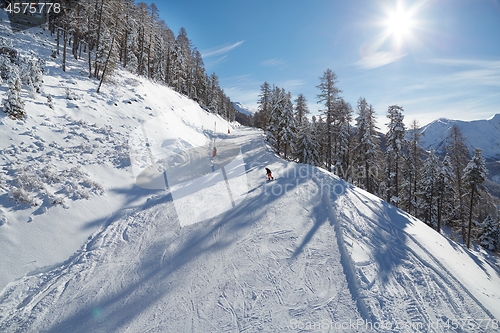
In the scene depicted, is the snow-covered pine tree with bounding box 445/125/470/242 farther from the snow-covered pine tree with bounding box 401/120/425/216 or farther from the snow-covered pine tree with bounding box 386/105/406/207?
the snow-covered pine tree with bounding box 386/105/406/207

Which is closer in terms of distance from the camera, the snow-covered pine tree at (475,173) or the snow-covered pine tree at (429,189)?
the snow-covered pine tree at (475,173)

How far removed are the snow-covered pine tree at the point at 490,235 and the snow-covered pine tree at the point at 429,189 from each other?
22.6 ft

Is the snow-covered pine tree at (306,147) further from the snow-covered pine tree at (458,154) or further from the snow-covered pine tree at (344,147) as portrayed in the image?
the snow-covered pine tree at (458,154)

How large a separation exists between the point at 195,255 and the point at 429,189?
2945 centimetres

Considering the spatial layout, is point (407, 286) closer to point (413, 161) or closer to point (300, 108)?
point (413, 161)

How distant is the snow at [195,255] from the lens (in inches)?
225

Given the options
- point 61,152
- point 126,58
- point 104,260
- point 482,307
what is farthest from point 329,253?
point 126,58

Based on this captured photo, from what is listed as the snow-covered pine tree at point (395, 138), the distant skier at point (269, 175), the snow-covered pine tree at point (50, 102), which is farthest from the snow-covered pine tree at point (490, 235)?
the snow-covered pine tree at point (50, 102)

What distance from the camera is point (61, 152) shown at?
38.2ft

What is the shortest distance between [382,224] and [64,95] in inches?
898

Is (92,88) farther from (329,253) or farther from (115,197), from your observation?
(329,253)

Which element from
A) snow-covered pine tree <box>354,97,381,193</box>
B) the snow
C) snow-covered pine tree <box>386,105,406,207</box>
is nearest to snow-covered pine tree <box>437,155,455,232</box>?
snow-covered pine tree <box>386,105,406,207</box>

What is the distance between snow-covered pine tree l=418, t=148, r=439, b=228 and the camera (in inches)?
999

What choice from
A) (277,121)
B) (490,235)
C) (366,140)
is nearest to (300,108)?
(277,121)
